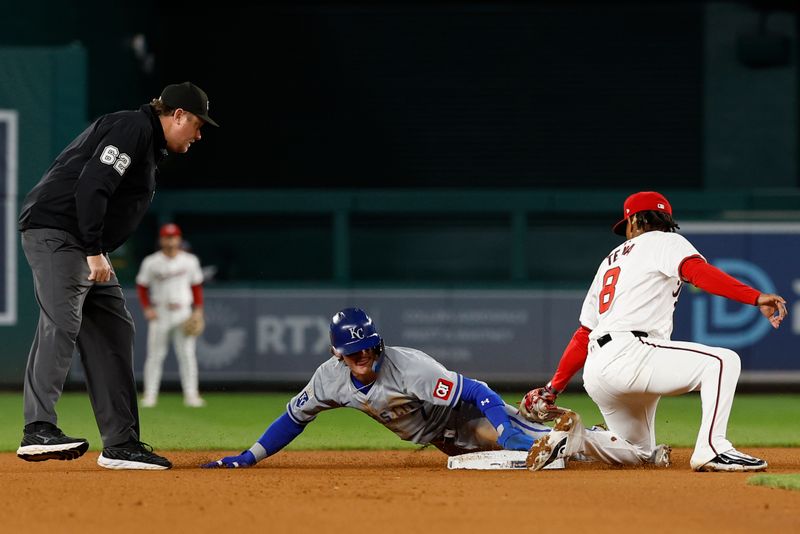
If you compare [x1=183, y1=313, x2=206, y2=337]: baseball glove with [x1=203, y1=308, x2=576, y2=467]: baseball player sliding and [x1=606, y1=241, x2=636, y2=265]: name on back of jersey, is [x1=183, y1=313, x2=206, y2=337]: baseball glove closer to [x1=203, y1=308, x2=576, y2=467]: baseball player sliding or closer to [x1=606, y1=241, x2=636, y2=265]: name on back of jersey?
[x1=203, y1=308, x2=576, y2=467]: baseball player sliding

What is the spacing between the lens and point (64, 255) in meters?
6.01

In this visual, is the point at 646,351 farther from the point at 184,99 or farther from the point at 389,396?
the point at 184,99

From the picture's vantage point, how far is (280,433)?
6.36m

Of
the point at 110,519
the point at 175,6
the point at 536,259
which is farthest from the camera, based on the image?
the point at 175,6

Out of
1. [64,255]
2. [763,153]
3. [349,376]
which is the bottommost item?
[349,376]

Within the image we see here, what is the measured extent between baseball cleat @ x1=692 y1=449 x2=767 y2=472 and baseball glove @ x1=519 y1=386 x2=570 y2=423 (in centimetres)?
76

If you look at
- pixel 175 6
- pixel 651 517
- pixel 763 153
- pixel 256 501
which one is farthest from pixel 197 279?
pixel 763 153

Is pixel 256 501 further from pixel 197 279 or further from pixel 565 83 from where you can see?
pixel 565 83

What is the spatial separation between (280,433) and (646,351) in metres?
1.89

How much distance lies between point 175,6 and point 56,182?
14.2m

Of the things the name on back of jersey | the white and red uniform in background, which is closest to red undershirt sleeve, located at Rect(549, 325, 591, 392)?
the white and red uniform in background

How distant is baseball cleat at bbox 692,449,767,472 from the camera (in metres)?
6.13

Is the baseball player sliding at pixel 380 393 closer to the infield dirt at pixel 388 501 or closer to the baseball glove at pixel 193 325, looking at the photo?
the infield dirt at pixel 388 501

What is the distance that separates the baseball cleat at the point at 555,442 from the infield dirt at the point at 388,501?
73mm
